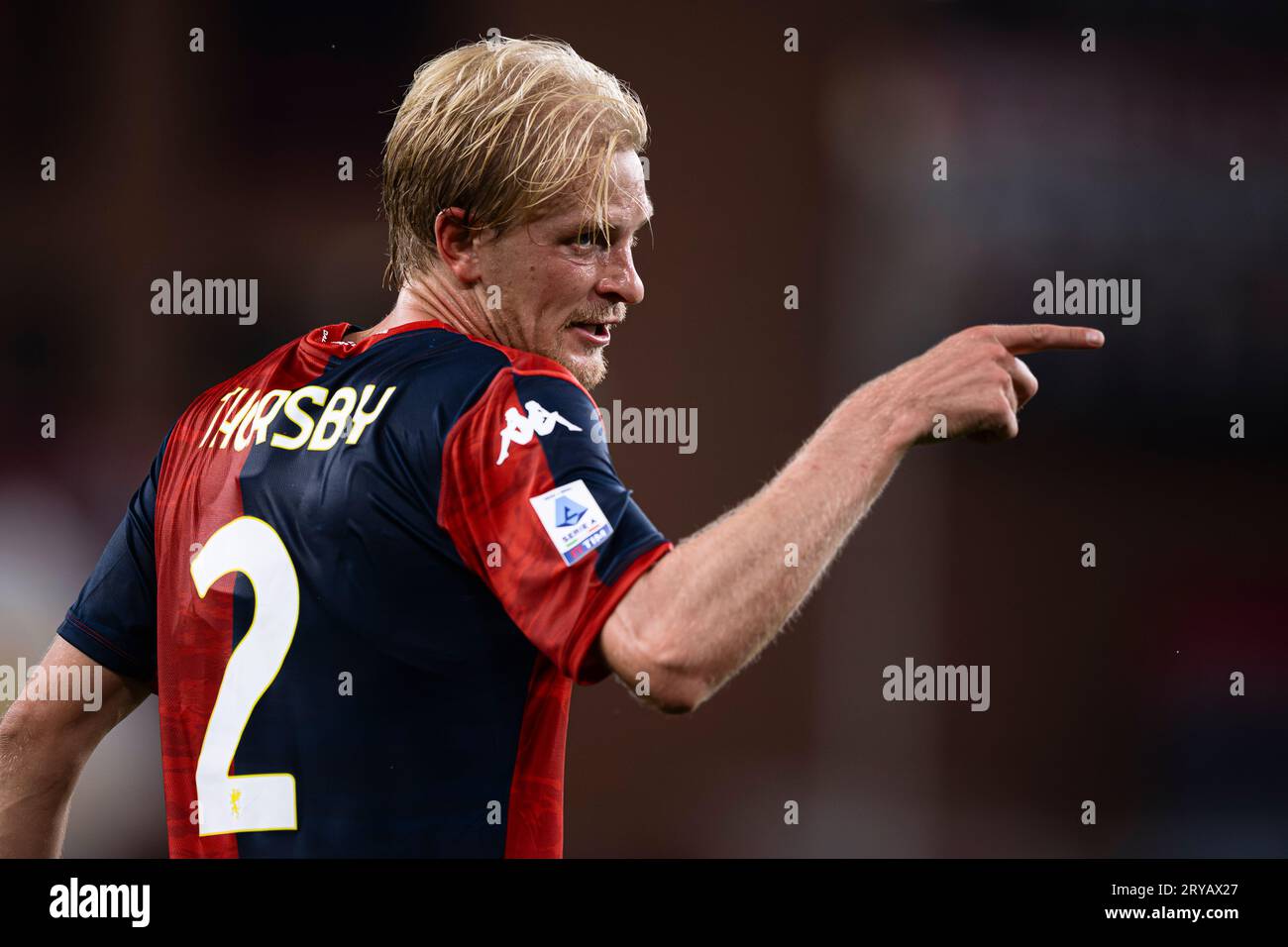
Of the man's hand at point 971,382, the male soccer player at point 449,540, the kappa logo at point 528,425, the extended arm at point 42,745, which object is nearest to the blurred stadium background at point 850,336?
the extended arm at point 42,745

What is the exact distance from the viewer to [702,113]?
493cm

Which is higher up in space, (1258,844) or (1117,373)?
(1117,373)

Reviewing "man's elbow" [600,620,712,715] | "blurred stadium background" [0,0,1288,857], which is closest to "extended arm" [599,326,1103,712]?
"man's elbow" [600,620,712,715]

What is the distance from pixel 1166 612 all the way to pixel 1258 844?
86cm

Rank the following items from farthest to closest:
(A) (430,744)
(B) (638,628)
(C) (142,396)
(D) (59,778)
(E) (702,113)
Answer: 1. (E) (702,113)
2. (C) (142,396)
3. (D) (59,778)
4. (A) (430,744)
5. (B) (638,628)

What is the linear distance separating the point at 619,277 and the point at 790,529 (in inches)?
21.9

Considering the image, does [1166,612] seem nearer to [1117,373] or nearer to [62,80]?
[1117,373]

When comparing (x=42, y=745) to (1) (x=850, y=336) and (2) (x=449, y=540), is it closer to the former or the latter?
(2) (x=449, y=540)

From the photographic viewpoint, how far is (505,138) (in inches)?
64.9

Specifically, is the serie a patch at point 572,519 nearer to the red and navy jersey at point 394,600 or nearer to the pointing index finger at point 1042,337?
the red and navy jersey at point 394,600

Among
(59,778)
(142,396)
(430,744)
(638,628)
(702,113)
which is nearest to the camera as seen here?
(638,628)

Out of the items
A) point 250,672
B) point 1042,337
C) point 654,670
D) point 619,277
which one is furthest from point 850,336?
point 654,670

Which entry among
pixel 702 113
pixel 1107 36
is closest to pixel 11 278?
pixel 702 113

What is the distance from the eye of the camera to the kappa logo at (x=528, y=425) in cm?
136
